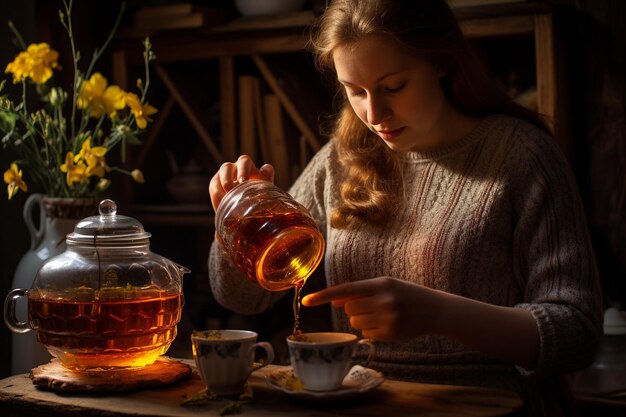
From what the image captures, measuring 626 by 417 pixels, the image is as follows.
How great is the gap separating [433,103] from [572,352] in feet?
1.53

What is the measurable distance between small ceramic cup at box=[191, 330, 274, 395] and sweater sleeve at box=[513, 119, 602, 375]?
460mm

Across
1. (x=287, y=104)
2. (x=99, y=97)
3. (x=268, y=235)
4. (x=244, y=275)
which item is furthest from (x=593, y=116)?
(x=268, y=235)

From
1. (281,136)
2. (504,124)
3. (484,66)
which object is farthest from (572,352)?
(281,136)

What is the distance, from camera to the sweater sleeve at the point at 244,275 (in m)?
1.70

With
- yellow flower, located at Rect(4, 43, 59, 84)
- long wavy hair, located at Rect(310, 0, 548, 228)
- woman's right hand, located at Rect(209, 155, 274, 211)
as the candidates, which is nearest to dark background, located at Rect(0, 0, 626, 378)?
yellow flower, located at Rect(4, 43, 59, 84)

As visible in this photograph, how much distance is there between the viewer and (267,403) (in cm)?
116

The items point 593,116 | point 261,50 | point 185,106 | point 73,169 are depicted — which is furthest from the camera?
point 185,106

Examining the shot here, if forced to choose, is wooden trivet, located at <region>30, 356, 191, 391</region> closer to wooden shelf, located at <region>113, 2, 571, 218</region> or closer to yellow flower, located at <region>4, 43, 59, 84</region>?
yellow flower, located at <region>4, 43, 59, 84</region>

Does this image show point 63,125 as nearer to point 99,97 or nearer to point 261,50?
point 99,97

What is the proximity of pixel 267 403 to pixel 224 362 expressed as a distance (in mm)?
78

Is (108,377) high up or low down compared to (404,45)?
down

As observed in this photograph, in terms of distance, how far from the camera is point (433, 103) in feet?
5.13

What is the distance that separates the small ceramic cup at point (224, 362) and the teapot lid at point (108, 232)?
206mm

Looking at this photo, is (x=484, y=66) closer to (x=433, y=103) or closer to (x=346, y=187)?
(x=433, y=103)
